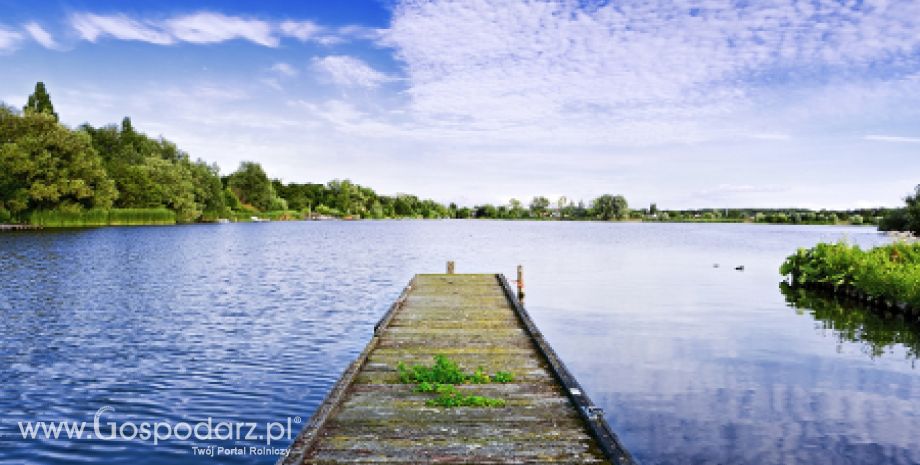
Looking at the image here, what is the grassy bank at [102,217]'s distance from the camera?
277ft

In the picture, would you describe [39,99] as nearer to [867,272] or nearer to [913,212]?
[867,272]

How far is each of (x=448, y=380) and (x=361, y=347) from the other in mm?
7956

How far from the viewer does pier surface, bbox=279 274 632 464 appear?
271 inches

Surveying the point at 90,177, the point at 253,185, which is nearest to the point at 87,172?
the point at 90,177

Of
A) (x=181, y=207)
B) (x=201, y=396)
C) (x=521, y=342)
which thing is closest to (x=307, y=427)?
(x=201, y=396)

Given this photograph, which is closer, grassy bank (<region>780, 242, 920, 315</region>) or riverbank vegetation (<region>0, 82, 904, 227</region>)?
grassy bank (<region>780, 242, 920, 315</region>)

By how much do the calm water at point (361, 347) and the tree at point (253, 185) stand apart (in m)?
150

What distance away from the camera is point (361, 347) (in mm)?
17359

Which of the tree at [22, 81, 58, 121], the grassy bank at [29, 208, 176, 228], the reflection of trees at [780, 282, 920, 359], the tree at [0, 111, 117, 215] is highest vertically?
the tree at [22, 81, 58, 121]

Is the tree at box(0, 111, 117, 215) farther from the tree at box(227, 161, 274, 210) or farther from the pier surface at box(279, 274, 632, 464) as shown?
the tree at box(227, 161, 274, 210)

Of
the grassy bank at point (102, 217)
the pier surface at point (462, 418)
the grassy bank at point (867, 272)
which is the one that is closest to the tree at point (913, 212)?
the grassy bank at point (867, 272)

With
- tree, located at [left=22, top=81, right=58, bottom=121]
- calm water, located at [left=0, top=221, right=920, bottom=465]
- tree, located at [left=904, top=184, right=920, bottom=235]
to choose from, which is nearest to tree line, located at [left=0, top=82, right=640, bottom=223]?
tree, located at [left=22, top=81, right=58, bottom=121]

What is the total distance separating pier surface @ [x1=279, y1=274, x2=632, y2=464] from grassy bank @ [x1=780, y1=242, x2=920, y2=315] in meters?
19.6

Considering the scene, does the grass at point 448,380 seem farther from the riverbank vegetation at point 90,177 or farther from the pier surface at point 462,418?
the riverbank vegetation at point 90,177
